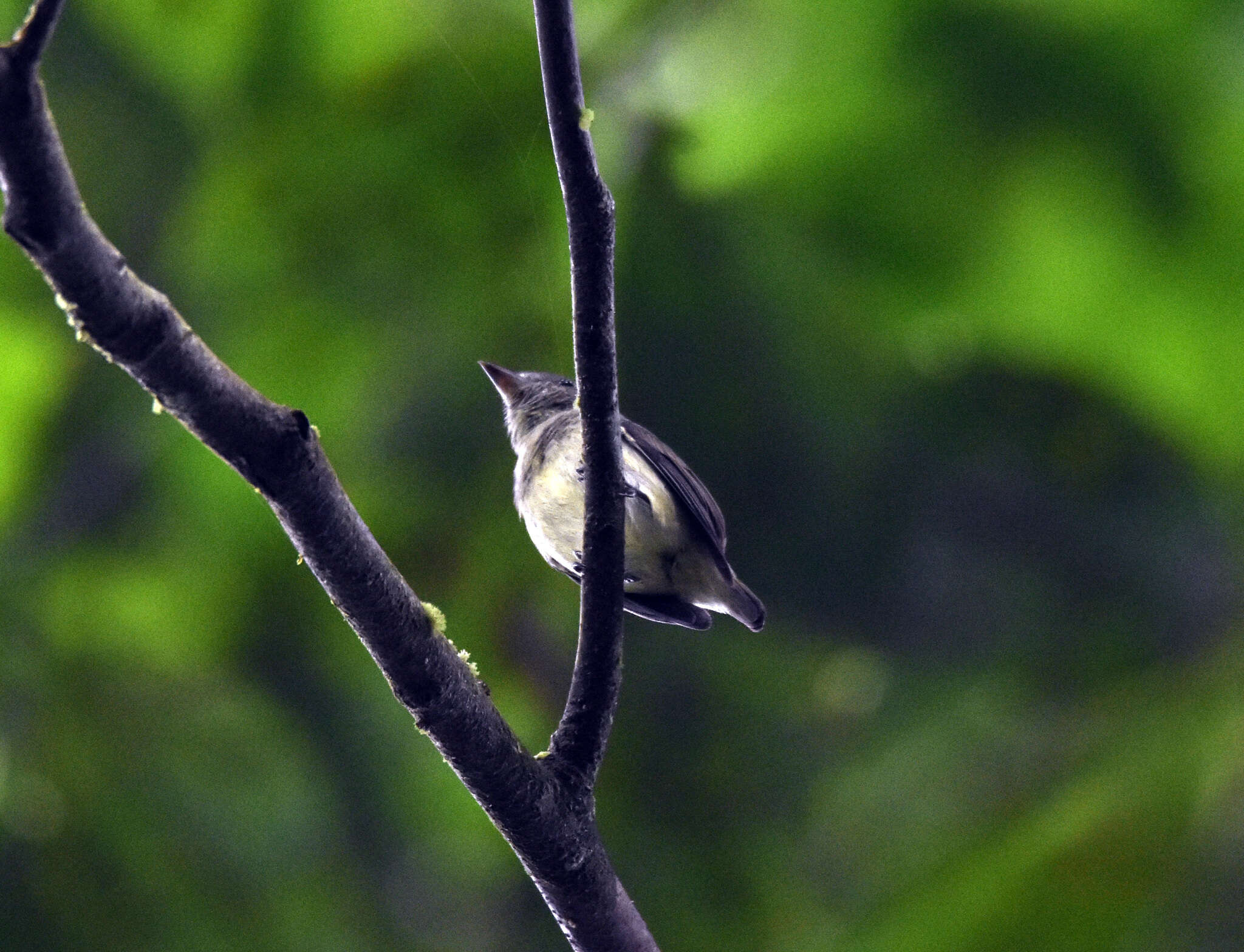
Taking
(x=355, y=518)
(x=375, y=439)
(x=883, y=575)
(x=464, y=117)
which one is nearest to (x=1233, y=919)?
(x=883, y=575)

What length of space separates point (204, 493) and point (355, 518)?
2305mm

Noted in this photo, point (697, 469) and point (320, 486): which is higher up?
point (697, 469)

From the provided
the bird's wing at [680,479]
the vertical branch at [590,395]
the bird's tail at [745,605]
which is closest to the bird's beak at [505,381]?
the bird's wing at [680,479]

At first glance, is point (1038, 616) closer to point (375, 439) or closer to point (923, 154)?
point (923, 154)

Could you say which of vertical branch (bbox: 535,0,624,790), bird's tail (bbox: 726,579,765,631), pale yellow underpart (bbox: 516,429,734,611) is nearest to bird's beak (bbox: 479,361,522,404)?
pale yellow underpart (bbox: 516,429,734,611)

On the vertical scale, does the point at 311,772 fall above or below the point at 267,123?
below

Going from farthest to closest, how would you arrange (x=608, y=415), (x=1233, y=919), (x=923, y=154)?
(x=923, y=154) < (x=1233, y=919) < (x=608, y=415)

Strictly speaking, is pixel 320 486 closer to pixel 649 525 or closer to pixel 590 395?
pixel 590 395

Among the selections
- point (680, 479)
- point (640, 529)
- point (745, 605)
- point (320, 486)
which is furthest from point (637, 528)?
point (320, 486)

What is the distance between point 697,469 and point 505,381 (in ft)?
2.11

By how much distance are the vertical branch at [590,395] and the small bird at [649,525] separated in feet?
2.42

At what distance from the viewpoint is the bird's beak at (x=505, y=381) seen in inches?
131

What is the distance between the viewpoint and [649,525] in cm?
291

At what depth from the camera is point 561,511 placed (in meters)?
2.91
